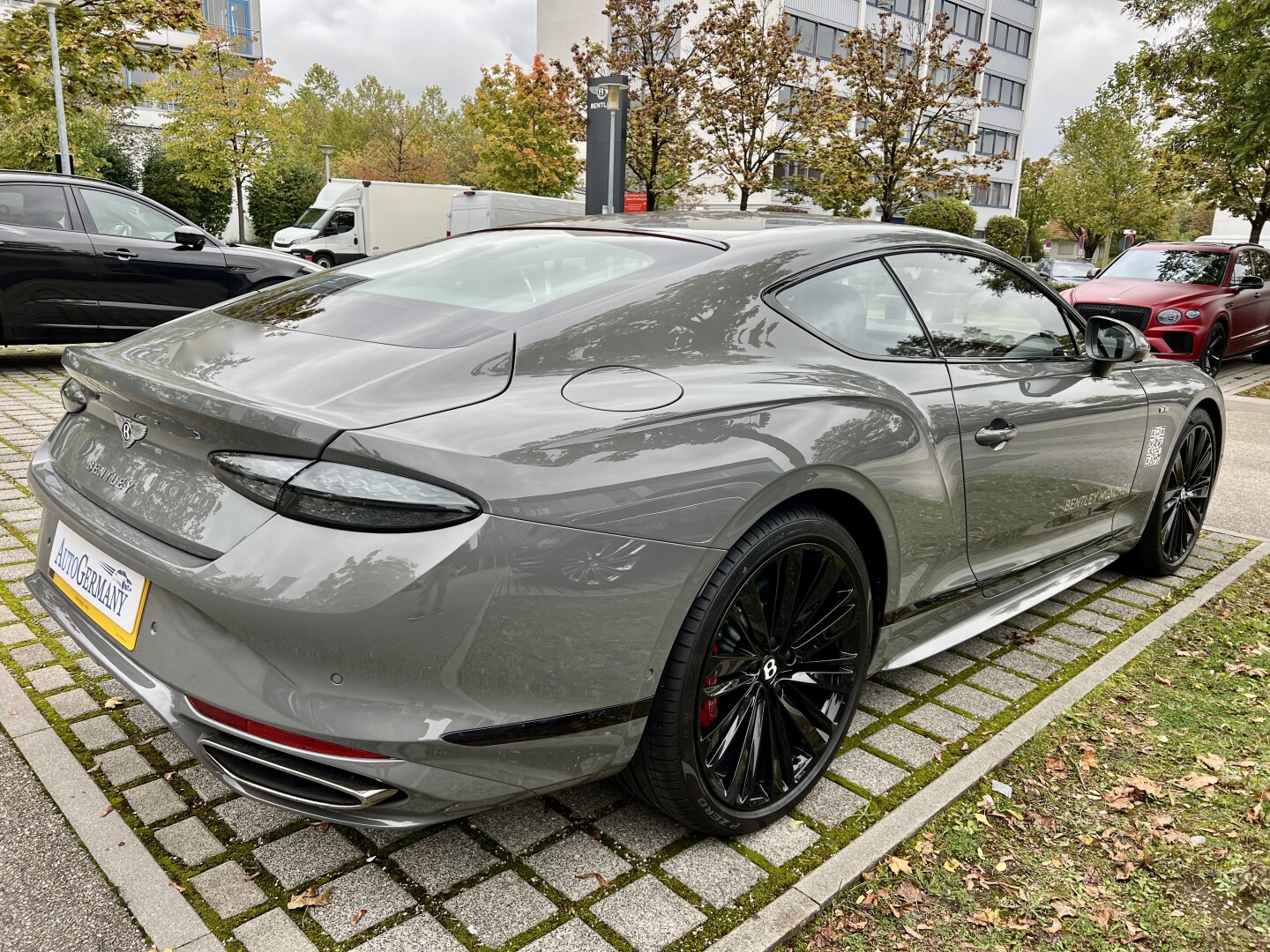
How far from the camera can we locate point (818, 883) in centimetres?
216

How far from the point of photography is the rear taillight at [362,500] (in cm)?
171

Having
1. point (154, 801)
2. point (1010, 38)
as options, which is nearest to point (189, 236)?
point (154, 801)

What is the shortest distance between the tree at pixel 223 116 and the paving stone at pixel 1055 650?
33.4m

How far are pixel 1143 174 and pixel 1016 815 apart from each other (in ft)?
168

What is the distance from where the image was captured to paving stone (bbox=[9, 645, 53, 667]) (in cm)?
302

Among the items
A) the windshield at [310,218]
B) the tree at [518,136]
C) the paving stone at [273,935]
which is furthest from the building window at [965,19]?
the paving stone at [273,935]

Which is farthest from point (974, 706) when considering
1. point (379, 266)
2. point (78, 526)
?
point (78, 526)

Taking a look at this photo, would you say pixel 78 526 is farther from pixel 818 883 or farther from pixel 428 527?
pixel 818 883

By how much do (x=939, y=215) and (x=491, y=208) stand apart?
16.8 metres

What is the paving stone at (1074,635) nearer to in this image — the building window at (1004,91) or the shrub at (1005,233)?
the shrub at (1005,233)

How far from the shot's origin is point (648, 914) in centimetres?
206

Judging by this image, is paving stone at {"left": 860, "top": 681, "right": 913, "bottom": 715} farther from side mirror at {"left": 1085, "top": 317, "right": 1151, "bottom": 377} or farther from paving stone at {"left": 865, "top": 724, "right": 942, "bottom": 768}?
side mirror at {"left": 1085, "top": 317, "right": 1151, "bottom": 377}

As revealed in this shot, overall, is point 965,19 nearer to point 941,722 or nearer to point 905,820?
point 941,722

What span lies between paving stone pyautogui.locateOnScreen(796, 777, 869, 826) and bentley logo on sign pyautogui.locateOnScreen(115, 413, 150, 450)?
6.11ft
